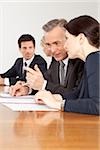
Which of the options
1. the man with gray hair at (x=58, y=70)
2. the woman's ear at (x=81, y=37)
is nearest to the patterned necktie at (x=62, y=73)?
the man with gray hair at (x=58, y=70)

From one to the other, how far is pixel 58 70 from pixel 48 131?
3.56 feet

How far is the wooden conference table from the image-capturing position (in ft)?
2.77

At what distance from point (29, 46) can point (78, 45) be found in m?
2.03

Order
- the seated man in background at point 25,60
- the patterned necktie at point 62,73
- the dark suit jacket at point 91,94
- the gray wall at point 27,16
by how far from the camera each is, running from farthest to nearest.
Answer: the gray wall at point 27,16
the seated man in background at point 25,60
the patterned necktie at point 62,73
the dark suit jacket at point 91,94

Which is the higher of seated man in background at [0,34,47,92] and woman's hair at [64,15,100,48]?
woman's hair at [64,15,100,48]

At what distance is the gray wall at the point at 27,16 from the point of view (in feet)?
15.4

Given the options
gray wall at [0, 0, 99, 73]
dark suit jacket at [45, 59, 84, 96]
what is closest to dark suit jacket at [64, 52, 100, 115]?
dark suit jacket at [45, 59, 84, 96]

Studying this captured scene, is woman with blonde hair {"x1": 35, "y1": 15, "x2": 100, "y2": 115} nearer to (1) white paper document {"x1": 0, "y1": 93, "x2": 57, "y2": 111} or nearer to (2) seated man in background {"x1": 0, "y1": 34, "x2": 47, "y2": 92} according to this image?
(1) white paper document {"x1": 0, "y1": 93, "x2": 57, "y2": 111}

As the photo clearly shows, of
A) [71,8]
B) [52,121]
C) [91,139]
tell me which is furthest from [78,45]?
[71,8]

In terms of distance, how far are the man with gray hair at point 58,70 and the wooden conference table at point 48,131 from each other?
47 cm

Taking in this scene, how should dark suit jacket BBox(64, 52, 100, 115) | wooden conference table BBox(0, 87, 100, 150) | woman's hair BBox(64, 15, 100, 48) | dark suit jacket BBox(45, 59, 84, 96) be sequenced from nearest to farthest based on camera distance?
wooden conference table BBox(0, 87, 100, 150) → dark suit jacket BBox(64, 52, 100, 115) → woman's hair BBox(64, 15, 100, 48) → dark suit jacket BBox(45, 59, 84, 96)

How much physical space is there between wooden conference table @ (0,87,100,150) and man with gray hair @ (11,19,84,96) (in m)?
0.47

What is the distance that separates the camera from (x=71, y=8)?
4.73m

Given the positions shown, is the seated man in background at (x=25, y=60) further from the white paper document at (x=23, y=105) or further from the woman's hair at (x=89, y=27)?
the woman's hair at (x=89, y=27)
